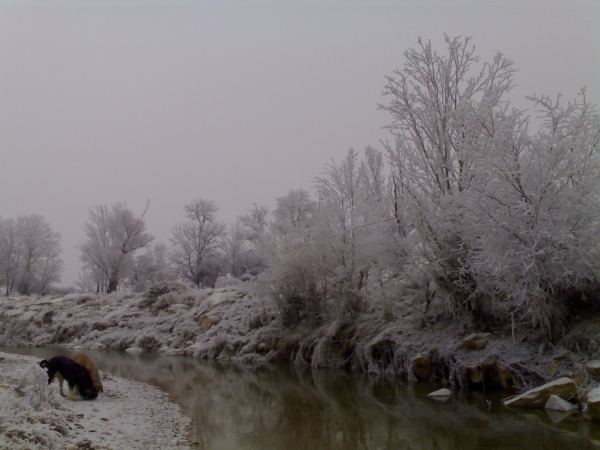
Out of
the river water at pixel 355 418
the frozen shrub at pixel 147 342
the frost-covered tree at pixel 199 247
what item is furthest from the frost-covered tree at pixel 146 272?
the river water at pixel 355 418

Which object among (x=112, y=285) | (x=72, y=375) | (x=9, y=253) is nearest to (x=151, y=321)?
(x=112, y=285)

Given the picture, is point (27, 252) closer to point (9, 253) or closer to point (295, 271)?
point (9, 253)

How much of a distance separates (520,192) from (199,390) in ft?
22.6

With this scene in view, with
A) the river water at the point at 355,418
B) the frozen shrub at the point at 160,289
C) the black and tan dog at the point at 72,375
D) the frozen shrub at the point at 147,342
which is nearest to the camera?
the river water at the point at 355,418

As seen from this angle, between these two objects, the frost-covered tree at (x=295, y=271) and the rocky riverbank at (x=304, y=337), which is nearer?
the rocky riverbank at (x=304, y=337)

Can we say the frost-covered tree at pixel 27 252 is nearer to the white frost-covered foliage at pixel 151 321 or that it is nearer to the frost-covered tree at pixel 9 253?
the frost-covered tree at pixel 9 253

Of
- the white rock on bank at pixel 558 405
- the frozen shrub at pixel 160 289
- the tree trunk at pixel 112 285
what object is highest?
the tree trunk at pixel 112 285

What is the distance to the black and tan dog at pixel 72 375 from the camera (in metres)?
6.30

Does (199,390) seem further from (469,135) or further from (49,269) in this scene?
(49,269)

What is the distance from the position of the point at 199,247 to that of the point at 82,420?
32221 mm

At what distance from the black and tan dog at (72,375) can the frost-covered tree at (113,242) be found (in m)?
26.7

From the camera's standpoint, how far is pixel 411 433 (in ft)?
17.0

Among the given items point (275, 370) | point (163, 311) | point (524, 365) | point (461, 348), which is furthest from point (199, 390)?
point (163, 311)

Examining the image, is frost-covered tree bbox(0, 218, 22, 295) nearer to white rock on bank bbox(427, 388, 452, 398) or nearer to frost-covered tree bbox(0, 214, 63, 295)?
frost-covered tree bbox(0, 214, 63, 295)
